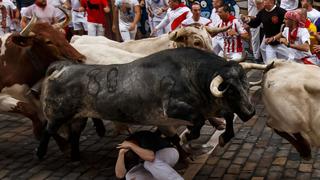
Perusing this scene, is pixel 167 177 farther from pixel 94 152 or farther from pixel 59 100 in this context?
pixel 94 152

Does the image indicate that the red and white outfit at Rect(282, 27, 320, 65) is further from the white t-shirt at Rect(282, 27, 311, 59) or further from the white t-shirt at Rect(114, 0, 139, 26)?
the white t-shirt at Rect(114, 0, 139, 26)

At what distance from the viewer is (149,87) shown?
6.00 metres

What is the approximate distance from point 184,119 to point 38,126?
2.53m

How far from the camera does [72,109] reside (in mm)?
6551

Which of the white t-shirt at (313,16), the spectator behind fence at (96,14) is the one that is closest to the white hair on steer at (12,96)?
the spectator behind fence at (96,14)

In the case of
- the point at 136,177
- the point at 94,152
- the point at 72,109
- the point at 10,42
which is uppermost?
the point at 10,42

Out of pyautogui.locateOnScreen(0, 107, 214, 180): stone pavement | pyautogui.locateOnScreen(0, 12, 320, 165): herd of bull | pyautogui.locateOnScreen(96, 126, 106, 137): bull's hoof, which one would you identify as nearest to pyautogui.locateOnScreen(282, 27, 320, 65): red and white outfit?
pyautogui.locateOnScreen(0, 107, 214, 180): stone pavement

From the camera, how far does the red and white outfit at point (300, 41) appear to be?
8984 mm

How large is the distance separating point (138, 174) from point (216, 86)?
4.34ft

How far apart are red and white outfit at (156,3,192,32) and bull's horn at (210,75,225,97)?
223 inches

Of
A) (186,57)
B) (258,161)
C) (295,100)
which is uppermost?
(186,57)

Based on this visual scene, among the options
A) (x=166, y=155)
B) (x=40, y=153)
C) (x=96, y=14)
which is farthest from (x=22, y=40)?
(x=96, y=14)

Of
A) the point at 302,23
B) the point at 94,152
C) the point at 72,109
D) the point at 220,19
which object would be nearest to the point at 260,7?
the point at 220,19

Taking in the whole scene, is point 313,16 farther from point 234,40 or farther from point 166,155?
point 166,155
